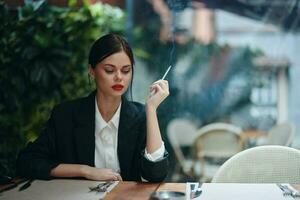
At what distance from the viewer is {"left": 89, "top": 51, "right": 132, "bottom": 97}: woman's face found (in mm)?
1929

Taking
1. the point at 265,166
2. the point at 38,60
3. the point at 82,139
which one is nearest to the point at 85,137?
the point at 82,139

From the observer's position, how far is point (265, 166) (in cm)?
195

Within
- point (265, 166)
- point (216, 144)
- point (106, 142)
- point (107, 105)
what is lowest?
point (216, 144)

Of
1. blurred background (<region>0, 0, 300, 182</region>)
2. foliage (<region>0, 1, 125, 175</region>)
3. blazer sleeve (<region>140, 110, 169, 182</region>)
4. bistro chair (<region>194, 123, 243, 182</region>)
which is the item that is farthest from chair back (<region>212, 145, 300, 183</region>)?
bistro chair (<region>194, 123, 243, 182</region>)

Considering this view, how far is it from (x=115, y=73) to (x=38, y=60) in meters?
1.71

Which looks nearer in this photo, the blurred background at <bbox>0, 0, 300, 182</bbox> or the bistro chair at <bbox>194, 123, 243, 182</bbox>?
the blurred background at <bbox>0, 0, 300, 182</bbox>

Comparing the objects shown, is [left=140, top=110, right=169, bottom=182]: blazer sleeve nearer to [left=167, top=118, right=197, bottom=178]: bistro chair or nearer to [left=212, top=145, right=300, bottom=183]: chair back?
[left=212, top=145, right=300, bottom=183]: chair back

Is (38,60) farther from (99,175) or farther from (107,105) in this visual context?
(99,175)

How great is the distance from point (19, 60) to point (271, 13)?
91.2 inches

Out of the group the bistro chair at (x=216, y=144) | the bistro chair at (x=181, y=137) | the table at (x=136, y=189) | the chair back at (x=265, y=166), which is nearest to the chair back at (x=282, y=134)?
the bistro chair at (x=216, y=144)

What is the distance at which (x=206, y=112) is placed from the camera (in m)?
4.29

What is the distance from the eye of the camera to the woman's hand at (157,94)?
1.91 m

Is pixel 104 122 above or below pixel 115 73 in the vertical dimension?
below

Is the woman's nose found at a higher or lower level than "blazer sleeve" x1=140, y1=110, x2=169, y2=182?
higher
